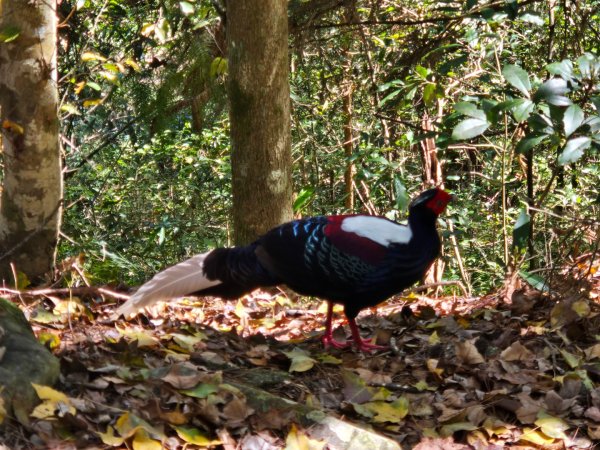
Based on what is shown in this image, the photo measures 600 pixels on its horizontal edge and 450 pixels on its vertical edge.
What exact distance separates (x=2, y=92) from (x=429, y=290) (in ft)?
12.7

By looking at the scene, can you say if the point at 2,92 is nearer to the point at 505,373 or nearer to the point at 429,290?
the point at 505,373

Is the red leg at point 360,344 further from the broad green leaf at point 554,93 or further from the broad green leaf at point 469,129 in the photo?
the broad green leaf at point 554,93

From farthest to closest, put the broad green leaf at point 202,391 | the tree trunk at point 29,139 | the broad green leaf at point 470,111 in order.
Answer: the tree trunk at point 29,139
the broad green leaf at point 470,111
the broad green leaf at point 202,391

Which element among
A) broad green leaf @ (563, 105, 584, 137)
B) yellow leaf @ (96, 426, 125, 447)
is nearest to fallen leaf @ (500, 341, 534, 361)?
broad green leaf @ (563, 105, 584, 137)

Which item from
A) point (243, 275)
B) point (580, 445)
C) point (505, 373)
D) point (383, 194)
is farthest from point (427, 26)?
point (580, 445)

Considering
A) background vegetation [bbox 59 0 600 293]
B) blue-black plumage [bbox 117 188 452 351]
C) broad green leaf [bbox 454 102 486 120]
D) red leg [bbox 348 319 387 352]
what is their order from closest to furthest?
blue-black plumage [bbox 117 188 452 351] → red leg [bbox 348 319 387 352] → broad green leaf [bbox 454 102 486 120] → background vegetation [bbox 59 0 600 293]

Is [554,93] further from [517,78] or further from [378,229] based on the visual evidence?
[378,229]

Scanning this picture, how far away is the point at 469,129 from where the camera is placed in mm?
4516

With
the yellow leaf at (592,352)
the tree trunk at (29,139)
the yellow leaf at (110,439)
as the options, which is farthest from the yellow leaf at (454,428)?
the tree trunk at (29,139)

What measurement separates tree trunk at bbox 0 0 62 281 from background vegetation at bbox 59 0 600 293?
29.0 inches

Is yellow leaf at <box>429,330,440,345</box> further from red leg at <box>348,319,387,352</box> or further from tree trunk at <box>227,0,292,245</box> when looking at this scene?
tree trunk at <box>227,0,292,245</box>

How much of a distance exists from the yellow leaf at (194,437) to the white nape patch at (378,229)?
169cm

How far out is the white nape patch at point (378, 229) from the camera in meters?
4.34

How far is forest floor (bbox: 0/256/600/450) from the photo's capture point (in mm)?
2988
